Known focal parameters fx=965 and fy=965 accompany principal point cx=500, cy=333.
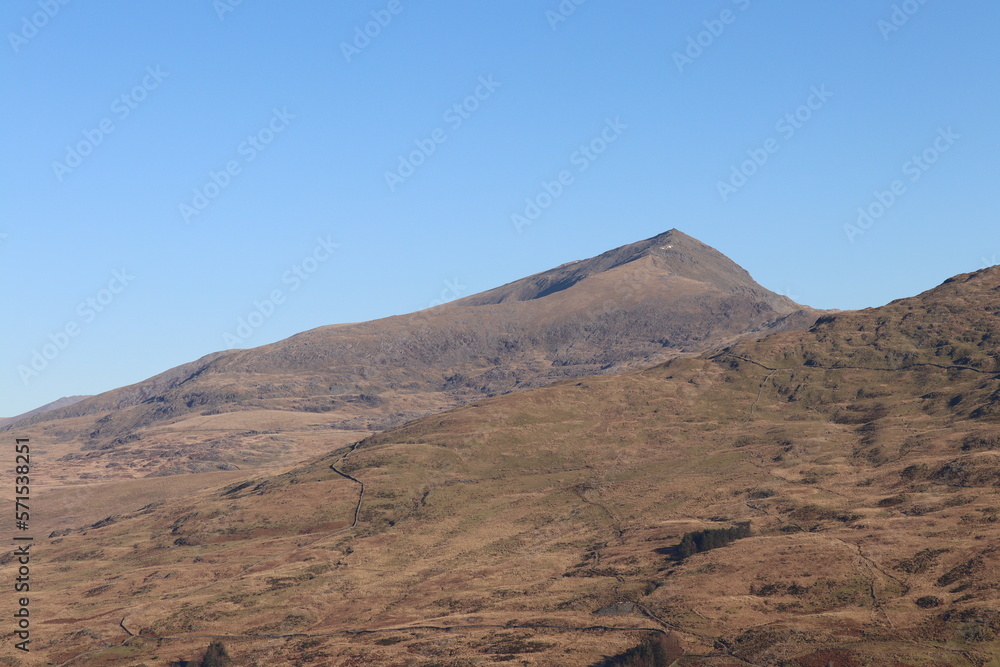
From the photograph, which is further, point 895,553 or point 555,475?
point 555,475

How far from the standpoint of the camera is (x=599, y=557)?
5340 inches

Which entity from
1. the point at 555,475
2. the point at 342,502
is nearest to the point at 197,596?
the point at 342,502

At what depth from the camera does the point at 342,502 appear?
594ft

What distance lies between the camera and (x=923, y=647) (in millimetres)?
86875

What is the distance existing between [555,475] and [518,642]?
81.3m

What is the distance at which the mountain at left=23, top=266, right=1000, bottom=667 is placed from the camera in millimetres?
99250

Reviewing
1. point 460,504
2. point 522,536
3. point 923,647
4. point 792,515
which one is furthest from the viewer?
point 460,504

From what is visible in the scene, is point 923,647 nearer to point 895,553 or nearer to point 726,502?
point 895,553

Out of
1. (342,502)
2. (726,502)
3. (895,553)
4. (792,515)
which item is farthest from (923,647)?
(342,502)

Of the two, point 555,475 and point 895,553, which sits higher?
point 555,475

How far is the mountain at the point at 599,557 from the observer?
99.2m

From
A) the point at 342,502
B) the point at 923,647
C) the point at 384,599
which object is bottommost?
the point at 923,647

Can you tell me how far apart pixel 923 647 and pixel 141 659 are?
3395 inches

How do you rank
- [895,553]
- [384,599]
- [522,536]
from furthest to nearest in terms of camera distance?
1. [522,536]
2. [384,599]
3. [895,553]
